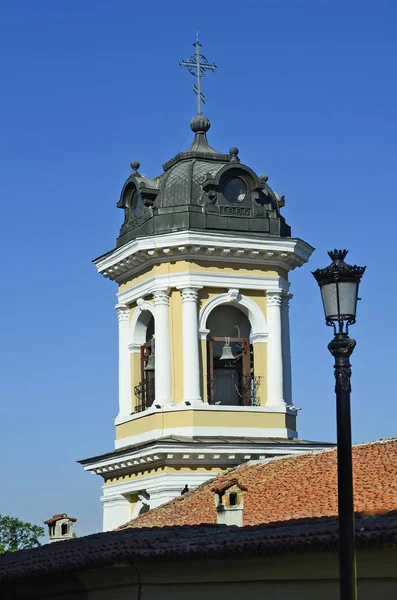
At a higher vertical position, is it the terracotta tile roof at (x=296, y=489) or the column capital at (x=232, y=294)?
the column capital at (x=232, y=294)

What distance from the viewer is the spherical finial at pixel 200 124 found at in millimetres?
28172

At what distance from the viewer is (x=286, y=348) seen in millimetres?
27250

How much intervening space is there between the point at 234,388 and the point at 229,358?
2.06 ft

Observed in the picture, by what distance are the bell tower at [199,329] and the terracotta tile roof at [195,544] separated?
20.8 feet

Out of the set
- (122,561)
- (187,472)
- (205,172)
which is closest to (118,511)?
(187,472)

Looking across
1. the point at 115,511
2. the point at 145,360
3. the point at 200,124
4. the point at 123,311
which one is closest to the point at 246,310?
the point at 145,360

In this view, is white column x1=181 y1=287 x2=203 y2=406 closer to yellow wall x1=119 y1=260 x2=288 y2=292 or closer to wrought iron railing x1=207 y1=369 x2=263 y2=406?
yellow wall x1=119 y1=260 x2=288 y2=292

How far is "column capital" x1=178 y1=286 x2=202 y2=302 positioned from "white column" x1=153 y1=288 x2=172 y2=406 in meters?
0.33

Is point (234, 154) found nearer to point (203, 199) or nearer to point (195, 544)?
point (203, 199)

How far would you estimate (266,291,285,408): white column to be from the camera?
2655cm

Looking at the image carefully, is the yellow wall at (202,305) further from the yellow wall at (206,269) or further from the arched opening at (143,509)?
the arched opening at (143,509)

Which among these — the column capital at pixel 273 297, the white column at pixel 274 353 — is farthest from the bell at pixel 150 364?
the column capital at pixel 273 297

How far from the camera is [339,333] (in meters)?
10.2

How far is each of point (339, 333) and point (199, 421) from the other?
1549 centimetres
